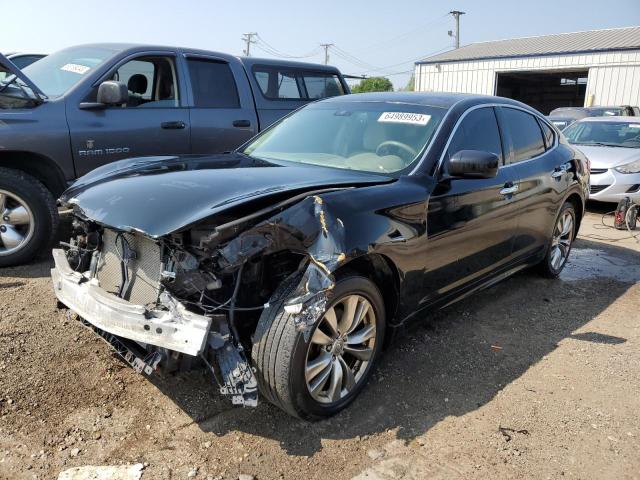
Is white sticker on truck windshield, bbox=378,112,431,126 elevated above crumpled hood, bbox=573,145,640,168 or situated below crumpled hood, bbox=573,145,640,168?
above

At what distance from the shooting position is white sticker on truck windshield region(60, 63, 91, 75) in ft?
17.6

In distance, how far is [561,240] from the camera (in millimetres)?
5645

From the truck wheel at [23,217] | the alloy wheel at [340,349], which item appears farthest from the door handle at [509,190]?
the truck wheel at [23,217]

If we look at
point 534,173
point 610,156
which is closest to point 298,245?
point 534,173

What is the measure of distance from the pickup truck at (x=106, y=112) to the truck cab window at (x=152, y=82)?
0.03ft

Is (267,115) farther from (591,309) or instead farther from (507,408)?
(507,408)

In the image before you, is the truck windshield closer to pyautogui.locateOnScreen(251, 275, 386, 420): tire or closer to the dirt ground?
the dirt ground

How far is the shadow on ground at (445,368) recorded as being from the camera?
2965 millimetres

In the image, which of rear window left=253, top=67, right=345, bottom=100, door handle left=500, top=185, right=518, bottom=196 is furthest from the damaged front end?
rear window left=253, top=67, right=345, bottom=100

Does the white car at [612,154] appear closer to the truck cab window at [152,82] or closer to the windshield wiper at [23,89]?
the truck cab window at [152,82]

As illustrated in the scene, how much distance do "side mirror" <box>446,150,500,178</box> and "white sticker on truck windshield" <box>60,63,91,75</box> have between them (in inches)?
146

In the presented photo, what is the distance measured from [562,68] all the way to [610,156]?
890 inches

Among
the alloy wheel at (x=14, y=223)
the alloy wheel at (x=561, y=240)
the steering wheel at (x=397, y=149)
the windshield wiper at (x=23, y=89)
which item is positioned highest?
the windshield wiper at (x=23, y=89)

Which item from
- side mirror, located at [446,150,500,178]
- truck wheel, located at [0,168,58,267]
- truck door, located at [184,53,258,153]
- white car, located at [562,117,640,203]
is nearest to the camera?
side mirror, located at [446,150,500,178]
